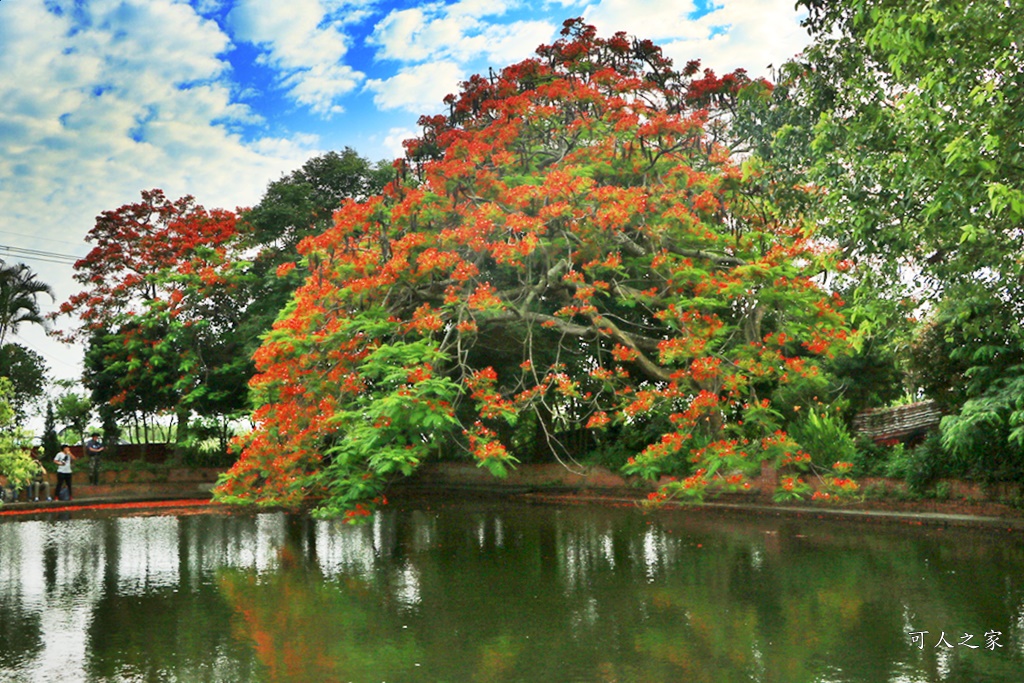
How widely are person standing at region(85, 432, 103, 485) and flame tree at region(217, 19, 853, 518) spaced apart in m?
10.8

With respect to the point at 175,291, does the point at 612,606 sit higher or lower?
lower

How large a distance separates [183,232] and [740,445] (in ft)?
60.5

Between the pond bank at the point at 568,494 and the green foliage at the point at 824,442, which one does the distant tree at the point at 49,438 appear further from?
the green foliage at the point at 824,442

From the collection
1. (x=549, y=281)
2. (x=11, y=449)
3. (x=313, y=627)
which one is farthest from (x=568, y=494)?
(x=313, y=627)

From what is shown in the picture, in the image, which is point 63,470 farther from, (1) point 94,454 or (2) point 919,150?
(2) point 919,150

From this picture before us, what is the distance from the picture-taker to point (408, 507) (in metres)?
21.9

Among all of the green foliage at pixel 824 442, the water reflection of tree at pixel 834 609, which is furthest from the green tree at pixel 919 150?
the green foliage at pixel 824 442

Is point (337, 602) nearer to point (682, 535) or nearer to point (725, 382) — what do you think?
point (682, 535)

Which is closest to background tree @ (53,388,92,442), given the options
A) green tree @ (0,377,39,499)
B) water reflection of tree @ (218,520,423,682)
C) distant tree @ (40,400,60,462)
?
distant tree @ (40,400,60,462)

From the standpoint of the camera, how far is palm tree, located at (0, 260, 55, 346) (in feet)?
96.9

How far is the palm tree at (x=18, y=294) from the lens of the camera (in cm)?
2955

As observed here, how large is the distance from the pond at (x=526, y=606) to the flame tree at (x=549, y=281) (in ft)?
4.82

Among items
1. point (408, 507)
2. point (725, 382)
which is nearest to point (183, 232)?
point (408, 507)

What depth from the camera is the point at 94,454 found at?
25219 mm
